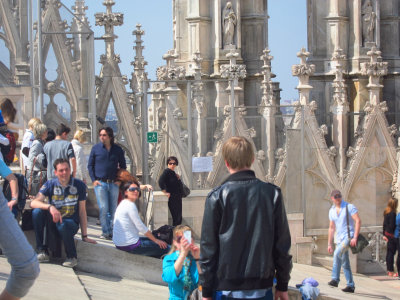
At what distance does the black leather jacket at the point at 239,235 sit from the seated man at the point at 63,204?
373cm

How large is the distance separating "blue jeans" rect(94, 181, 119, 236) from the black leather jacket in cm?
535

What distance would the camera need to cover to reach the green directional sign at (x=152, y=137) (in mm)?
13305

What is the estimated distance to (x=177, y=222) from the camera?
1256cm

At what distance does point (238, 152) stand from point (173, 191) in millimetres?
6976

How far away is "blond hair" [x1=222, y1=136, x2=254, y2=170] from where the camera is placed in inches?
221

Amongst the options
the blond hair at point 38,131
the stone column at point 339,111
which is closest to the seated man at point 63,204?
the blond hair at point 38,131

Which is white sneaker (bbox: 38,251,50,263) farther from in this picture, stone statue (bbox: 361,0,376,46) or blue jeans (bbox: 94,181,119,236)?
stone statue (bbox: 361,0,376,46)

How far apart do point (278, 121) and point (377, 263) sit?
319 centimetres

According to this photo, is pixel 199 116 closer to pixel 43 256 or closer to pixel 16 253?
pixel 43 256

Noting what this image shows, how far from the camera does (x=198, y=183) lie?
13703 mm

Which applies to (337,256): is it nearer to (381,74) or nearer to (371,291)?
(371,291)

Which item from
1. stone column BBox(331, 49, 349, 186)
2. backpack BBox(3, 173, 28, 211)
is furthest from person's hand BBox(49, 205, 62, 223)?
stone column BBox(331, 49, 349, 186)

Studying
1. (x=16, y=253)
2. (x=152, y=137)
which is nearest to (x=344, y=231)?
(x=152, y=137)

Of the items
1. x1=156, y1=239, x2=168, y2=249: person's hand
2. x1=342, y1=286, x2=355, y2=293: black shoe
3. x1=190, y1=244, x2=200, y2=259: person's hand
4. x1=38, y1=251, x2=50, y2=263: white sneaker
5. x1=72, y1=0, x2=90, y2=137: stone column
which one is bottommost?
x1=342, y1=286, x2=355, y2=293: black shoe
